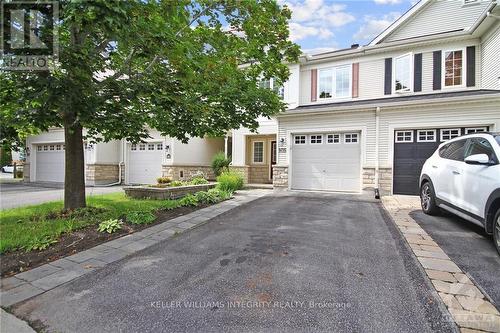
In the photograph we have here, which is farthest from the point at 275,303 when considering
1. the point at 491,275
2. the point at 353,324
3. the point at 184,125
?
the point at 184,125

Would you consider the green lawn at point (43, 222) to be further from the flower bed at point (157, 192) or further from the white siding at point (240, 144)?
the white siding at point (240, 144)

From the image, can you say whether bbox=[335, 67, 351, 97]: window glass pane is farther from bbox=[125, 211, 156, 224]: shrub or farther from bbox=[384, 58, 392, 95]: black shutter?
bbox=[125, 211, 156, 224]: shrub

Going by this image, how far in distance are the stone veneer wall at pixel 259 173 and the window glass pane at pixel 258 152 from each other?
16.0 inches

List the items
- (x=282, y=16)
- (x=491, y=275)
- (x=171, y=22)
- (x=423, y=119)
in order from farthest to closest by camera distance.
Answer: (x=423, y=119)
(x=282, y=16)
(x=171, y=22)
(x=491, y=275)

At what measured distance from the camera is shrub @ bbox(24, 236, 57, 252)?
4.26m

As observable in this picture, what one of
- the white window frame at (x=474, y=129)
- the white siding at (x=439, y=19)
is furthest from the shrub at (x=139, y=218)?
the white siding at (x=439, y=19)

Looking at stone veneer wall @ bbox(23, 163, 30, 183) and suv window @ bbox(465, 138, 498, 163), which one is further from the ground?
suv window @ bbox(465, 138, 498, 163)

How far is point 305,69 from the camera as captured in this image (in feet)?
42.6

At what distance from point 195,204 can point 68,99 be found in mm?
4341

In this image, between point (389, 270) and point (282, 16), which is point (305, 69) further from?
point (389, 270)

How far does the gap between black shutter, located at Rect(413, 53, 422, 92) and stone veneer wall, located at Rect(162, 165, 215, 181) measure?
34.5ft

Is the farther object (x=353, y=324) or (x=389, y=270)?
(x=389, y=270)

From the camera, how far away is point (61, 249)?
432 cm

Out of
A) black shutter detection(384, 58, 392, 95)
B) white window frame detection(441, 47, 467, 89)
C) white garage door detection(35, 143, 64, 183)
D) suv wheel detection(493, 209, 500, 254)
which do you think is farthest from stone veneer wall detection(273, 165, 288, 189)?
white garage door detection(35, 143, 64, 183)
